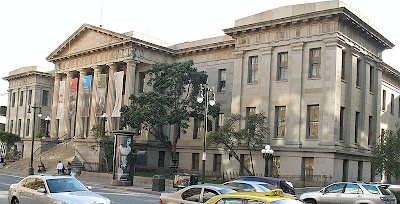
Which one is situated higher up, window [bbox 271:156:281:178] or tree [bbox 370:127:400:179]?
tree [bbox 370:127:400:179]

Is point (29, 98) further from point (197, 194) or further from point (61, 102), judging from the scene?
Answer: point (197, 194)

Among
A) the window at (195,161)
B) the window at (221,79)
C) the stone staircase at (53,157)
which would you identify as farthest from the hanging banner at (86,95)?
the window at (221,79)

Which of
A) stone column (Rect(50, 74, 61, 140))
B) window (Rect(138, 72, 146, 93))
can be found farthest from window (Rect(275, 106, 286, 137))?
stone column (Rect(50, 74, 61, 140))

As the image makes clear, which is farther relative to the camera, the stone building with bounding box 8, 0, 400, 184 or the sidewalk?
the stone building with bounding box 8, 0, 400, 184

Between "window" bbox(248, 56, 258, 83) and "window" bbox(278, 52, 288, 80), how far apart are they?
2.48 meters

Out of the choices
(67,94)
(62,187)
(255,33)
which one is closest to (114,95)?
(67,94)

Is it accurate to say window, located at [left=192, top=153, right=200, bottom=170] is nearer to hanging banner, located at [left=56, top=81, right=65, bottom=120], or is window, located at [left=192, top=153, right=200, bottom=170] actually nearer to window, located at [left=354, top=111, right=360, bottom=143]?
window, located at [left=354, top=111, right=360, bottom=143]

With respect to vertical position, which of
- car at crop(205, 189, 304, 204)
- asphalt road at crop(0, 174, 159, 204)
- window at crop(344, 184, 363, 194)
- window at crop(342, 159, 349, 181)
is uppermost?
car at crop(205, 189, 304, 204)

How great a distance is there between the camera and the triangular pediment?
48875 millimetres

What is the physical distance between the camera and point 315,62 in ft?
118

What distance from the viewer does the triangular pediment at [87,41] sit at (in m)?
48.9

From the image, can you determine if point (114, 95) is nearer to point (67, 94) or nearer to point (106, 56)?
point (106, 56)

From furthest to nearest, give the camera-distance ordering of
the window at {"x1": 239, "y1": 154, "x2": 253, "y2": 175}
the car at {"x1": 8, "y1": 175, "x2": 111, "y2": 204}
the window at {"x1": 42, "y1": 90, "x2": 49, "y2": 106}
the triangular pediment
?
1. the window at {"x1": 42, "y1": 90, "x2": 49, "y2": 106}
2. the triangular pediment
3. the window at {"x1": 239, "y1": 154, "x2": 253, "y2": 175}
4. the car at {"x1": 8, "y1": 175, "x2": 111, "y2": 204}

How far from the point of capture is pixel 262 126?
35.8 m
